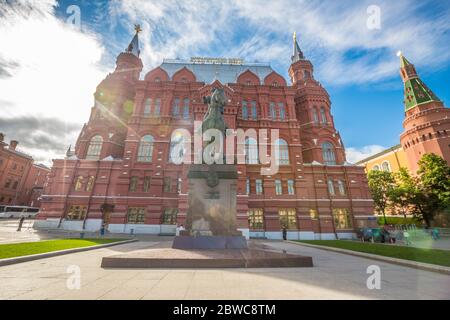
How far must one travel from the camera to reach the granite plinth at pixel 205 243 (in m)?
8.05

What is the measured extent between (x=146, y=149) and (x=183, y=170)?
345 inches

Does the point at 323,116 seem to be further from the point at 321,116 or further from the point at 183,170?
the point at 183,170

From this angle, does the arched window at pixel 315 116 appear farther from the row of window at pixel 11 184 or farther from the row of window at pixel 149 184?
the row of window at pixel 11 184

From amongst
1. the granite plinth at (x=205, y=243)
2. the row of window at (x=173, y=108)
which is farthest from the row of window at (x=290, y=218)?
the row of window at (x=173, y=108)

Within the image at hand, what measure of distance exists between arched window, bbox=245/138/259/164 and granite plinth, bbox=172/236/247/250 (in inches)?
734

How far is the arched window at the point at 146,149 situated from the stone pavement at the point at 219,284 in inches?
849

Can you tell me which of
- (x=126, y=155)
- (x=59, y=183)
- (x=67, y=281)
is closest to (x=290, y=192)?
(x=126, y=155)

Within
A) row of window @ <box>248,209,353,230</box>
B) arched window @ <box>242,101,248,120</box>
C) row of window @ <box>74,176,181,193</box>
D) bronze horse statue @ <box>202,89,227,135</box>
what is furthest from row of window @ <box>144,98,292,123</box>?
bronze horse statue @ <box>202,89,227,135</box>

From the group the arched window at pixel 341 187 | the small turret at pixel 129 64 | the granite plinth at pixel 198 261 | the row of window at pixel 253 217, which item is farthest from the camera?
the small turret at pixel 129 64

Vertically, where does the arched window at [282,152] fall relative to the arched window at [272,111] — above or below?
below

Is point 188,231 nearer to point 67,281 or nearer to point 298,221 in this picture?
point 67,281

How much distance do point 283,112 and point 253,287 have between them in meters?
29.3

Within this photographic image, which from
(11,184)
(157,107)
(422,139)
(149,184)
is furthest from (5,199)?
(422,139)

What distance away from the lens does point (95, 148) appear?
1104 inches
